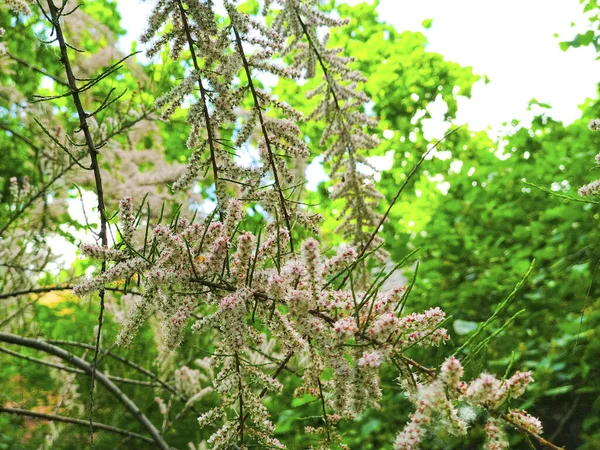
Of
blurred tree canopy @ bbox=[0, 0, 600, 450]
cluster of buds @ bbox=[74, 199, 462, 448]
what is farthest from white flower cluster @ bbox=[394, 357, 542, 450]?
blurred tree canopy @ bbox=[0, 0, 600, 450]

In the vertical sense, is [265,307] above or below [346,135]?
below

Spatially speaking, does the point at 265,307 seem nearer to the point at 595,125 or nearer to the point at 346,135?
the point at 595,125

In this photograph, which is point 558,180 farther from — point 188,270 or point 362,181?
point 188,270

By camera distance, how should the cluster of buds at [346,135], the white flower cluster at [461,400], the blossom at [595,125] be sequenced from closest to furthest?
1. the white flower cluster at [461,400]
2. the blossom at [595,125]
3. the cluster of buds at [346,135]

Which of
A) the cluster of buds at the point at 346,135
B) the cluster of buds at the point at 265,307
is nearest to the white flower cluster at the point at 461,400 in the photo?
the cluster of buds at the point at 265,307

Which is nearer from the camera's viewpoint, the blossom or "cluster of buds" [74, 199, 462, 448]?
Answer: "cluster of buds" [74, 199, 462, 448]

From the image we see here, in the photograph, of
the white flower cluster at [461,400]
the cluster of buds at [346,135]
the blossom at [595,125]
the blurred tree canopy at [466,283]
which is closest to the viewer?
the white flower cluster at [461,400]

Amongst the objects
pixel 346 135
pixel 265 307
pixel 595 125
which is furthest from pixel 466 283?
pixel 265 307

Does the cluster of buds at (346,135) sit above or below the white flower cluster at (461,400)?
above

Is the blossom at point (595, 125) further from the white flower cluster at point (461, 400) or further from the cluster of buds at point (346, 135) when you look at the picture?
the cluster of buds at point (346, 135)

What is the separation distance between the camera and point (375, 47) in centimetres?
858

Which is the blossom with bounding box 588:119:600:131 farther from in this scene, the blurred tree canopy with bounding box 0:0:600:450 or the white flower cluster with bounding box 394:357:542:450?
the white flower cluster with bounding box 394:357:542:450

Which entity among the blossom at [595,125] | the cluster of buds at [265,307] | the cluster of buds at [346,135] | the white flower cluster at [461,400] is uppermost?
the cluster of buds at [346,135]

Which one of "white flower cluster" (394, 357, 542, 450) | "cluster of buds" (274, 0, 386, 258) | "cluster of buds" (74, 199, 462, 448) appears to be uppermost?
"cluster of buds" (274, 0, 386, 258)
